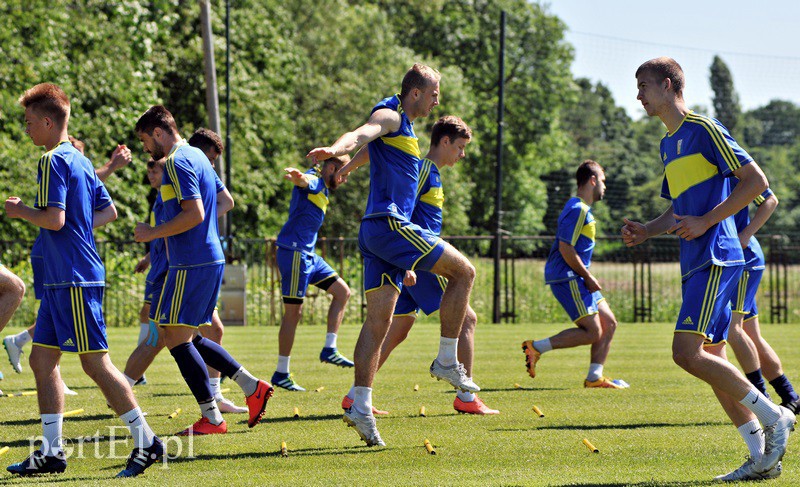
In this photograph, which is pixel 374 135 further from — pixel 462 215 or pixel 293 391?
pixel 462 215

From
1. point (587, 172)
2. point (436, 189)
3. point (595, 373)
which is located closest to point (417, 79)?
point (436, 189)

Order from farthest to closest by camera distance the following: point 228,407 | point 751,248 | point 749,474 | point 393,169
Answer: point 228,407
point 751,248
point 393,169
point 749,474

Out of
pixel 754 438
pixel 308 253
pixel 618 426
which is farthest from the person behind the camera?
pixel 308 253

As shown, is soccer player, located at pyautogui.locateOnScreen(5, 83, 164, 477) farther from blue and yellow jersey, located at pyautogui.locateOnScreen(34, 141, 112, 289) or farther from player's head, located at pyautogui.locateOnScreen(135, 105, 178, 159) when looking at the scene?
player's head, located at pyautogui.locateOnScreen(135, 105, 178, 159)

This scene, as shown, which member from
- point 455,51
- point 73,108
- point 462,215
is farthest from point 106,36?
point 455,51

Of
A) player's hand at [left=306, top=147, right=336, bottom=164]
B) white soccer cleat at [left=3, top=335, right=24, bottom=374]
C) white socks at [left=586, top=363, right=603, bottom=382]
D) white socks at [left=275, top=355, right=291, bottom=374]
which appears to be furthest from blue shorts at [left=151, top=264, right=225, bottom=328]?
white socks at [left=586, top=363, right=603, bottom=382]

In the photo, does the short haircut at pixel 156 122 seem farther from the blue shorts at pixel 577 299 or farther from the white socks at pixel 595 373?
the white socks at pixel 595 373

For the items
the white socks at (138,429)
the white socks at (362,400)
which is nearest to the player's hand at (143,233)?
the white socks at (138,429)

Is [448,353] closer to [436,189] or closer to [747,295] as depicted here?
[436,189]

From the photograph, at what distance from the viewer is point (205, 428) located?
6.87m

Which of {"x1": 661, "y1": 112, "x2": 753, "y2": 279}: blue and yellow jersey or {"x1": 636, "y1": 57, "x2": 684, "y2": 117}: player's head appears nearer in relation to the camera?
{"x1": 661, "y1": 112, "x2": 753, "y2": 279}: blue and yellow jersey

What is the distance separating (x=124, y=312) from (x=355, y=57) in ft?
77.8

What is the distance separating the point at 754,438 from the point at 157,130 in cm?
396

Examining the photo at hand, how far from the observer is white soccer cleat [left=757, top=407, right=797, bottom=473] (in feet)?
17.2
